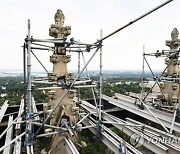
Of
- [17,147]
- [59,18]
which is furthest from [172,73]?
[17,147]

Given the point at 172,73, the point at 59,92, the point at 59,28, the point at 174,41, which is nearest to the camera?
the point at 59,92

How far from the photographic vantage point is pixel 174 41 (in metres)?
13.8

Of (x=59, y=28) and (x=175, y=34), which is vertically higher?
(x=175, y=34)

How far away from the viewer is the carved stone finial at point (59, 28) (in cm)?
971

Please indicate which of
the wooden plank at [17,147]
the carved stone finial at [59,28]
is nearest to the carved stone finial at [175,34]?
the carved stone finial at [59,28]

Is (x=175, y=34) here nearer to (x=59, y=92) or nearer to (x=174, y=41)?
(x=174, y=41)

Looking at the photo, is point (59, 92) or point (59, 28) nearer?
point (59, 92)

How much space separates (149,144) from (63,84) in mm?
3986

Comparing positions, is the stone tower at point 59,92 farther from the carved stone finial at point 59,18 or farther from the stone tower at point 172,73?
the stone tower at point 172,73

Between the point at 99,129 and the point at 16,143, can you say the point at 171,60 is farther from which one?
the point at 16,143

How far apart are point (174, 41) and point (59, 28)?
25.5 ft

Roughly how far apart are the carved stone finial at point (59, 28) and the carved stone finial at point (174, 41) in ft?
24.0

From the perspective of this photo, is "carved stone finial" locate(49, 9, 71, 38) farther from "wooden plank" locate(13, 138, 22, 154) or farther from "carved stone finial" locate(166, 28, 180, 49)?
"carved stone finial" locate(166, 28, 180, 49)

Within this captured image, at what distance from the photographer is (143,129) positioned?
29.9 ft
